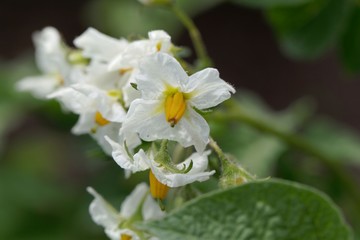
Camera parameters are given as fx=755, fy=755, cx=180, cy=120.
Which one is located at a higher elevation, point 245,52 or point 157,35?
point 157,35

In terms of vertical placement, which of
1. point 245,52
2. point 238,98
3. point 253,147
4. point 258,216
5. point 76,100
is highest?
point 76,100

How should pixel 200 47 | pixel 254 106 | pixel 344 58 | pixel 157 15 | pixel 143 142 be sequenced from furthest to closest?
pixel 157 15 → pixel 254 106 → pixel 344 58 → pixel 200 47 → pixel 143 142

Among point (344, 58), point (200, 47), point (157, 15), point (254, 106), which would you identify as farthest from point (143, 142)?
point (157, 15)

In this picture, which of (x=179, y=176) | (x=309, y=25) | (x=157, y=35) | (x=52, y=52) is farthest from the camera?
(x=309, y=25)

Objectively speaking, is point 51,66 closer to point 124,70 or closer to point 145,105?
point 124,70

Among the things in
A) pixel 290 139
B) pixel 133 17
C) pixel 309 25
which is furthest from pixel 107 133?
pixel 133 17

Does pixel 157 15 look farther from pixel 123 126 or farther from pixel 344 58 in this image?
pixel 123 126
